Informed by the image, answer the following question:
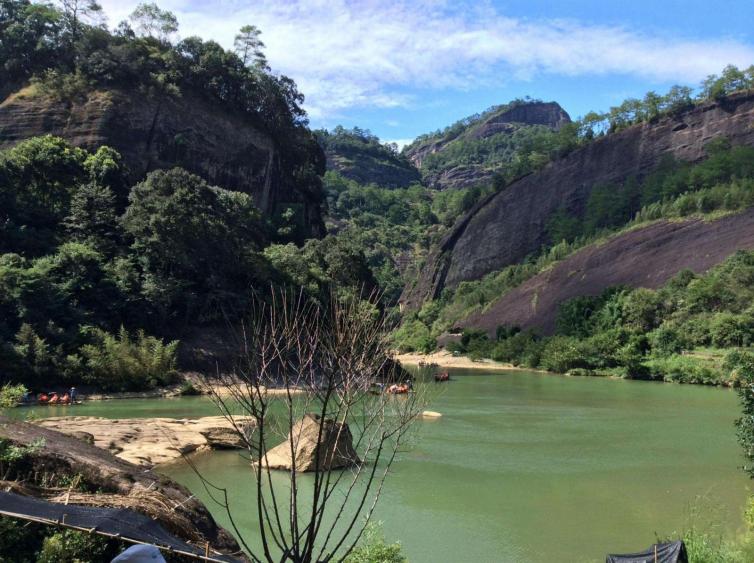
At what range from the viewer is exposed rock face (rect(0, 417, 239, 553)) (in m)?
7.94

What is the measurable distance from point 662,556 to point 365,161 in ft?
595

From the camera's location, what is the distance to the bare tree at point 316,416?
5594 millimetres

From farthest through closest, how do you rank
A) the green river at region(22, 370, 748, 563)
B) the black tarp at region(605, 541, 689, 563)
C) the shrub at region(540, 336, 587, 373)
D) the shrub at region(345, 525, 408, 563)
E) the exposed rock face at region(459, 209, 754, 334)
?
1. the exposed rock face at region(459, 209, 754, 334)
2. the shrub at region(540, 336, 587, 373)
3. the green river at region(22, 370, 748, 563)
4. the shrub at region(345, 525, 408, 563)
5. the black tarp at region(605, 541, 689, 563)

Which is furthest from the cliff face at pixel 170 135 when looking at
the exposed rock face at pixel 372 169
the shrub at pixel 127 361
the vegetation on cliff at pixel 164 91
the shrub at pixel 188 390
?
the exposed rock face at pixel 372 169

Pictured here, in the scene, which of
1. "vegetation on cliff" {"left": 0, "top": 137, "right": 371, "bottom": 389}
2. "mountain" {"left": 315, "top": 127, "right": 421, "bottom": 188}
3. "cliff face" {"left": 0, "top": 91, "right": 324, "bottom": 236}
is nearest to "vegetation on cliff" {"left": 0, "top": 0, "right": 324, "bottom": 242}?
"cliff face" {"left": 0, "top": 91, "right": 324, "bottom": 236}

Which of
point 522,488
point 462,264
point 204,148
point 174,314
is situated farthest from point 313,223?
point 522,488

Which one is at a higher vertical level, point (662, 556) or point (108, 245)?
point (108, 245)

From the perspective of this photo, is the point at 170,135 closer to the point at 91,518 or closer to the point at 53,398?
the point at 53,398

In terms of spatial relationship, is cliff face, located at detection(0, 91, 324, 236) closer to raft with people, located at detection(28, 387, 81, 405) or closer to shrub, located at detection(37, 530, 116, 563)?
raft with people, located at detection(28, 387, 81, 405)

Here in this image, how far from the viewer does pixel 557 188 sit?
9775 centimetres

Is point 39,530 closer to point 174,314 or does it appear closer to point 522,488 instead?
point 522,488

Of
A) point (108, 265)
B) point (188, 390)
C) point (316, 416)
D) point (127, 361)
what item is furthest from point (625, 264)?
point (316, 416)

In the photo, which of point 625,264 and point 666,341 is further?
point 625,264

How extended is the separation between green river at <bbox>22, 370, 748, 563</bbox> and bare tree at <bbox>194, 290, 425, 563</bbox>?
111 cm
